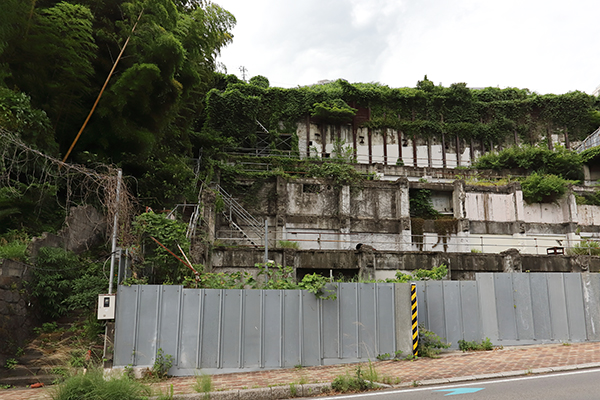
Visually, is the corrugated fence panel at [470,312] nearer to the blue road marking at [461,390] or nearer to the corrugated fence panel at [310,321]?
the corrugated fence panel at [310,321]

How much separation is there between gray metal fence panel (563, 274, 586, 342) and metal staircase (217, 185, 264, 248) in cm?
1375

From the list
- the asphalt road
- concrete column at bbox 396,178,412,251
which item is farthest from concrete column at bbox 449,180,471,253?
the asphalt road

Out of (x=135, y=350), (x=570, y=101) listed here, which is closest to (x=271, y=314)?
(x=135, y=350)

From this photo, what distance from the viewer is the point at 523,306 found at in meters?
12.0

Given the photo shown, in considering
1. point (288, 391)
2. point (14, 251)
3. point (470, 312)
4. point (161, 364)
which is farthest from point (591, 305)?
point (14, 251)

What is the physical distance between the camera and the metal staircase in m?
22.4

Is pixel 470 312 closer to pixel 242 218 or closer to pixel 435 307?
pixel 435 307

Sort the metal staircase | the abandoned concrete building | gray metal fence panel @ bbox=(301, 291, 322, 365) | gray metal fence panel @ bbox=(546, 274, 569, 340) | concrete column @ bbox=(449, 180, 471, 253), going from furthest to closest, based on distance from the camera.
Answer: concrete column @ bbox=(449, 180, 471, 253) → the metal staircase → the abandoned concrete building → gray metal fence panel @ bbox=(546, 274, 569, 340) → gray metal fence panel @ bbox=(301, 291, 322, 365)

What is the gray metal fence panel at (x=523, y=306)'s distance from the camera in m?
11.8

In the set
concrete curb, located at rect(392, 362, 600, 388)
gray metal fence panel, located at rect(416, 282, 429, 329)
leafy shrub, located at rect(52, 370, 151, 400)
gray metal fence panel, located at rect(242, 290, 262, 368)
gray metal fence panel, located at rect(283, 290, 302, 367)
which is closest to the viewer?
leafy shrub, located at rect(52, 370, 151, 400)

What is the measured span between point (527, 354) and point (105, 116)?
570 inches

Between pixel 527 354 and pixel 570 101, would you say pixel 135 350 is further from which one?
pixel 570 101

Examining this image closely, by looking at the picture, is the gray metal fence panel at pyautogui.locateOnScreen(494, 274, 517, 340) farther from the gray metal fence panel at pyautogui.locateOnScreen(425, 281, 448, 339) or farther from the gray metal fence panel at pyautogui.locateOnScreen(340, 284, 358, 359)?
the gray metal fence panel at pyautogui.locateOnScreen(340, 284, 358, 359)

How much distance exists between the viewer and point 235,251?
18297 mm
